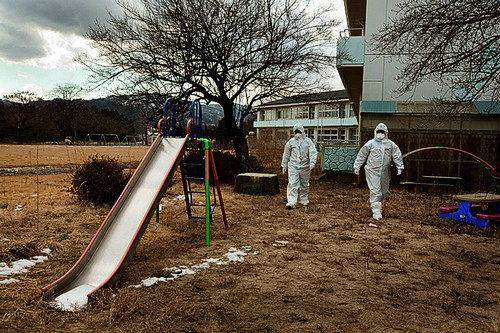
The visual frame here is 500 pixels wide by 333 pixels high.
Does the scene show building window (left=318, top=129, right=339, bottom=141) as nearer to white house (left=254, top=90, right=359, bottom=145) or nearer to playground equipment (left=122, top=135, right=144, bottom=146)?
white house (left=254, top=90, right=359, bottom=145)

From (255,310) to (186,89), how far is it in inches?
388

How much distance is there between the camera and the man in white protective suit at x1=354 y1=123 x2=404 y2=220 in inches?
301

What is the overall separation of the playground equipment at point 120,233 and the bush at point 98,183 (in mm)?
2928

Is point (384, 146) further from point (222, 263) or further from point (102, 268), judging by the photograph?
point (102, 268)

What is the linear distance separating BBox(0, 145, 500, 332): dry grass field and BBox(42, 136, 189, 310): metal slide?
18 cm

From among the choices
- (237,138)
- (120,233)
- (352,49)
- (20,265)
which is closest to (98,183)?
(20,265)

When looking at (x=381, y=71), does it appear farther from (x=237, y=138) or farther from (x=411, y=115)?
(x=237, y=138)

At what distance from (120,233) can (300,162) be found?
5477 mm

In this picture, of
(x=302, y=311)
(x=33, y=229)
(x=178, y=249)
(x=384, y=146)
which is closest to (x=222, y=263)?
(x=178, y=249)

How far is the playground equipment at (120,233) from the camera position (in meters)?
3.56

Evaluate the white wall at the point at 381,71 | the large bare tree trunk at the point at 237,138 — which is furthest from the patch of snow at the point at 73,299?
the white wall at the point at 381,71

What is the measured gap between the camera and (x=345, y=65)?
12969 millimetres

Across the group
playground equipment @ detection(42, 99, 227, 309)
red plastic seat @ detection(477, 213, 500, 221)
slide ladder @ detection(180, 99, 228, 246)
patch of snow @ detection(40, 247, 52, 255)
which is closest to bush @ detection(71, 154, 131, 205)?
slide ladder @ detection(180, 99, 228, 246)

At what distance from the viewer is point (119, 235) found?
14.1ft
